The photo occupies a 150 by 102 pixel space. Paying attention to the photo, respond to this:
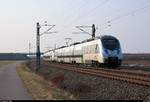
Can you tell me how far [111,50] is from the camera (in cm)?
4297

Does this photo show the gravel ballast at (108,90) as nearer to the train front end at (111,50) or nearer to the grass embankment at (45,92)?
the grass embankment at (45,92)

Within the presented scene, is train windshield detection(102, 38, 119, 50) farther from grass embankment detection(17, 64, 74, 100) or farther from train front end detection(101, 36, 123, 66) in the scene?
grass embankment detection(17, 64, 74, 100)

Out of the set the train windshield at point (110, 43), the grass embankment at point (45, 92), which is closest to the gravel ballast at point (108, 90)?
the grass embankment at point (45, 92)

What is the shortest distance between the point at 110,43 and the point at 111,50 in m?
0.71

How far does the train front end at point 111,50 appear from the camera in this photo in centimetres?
4241

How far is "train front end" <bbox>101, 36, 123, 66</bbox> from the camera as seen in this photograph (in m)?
42.4

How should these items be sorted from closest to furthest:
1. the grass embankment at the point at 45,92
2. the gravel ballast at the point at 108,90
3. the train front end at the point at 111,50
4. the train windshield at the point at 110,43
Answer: the gravel ballast at the point at 108,90
the grass embankment at the point at 45,92
the train front end at the point at 111,50
the train windshield at the point at 110,43

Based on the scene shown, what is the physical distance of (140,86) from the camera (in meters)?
22.2

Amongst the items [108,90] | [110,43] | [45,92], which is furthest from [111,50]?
[108,90]

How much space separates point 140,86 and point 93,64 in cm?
2474

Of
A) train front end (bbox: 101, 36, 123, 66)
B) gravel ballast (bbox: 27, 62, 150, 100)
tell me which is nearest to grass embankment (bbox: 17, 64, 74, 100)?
gravel ballast (bbox: 27, 62, 150, 100)

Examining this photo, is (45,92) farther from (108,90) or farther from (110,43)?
(110,43)

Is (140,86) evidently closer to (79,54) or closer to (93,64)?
(93,64)

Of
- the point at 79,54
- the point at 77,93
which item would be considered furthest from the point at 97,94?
the point at 79,54
